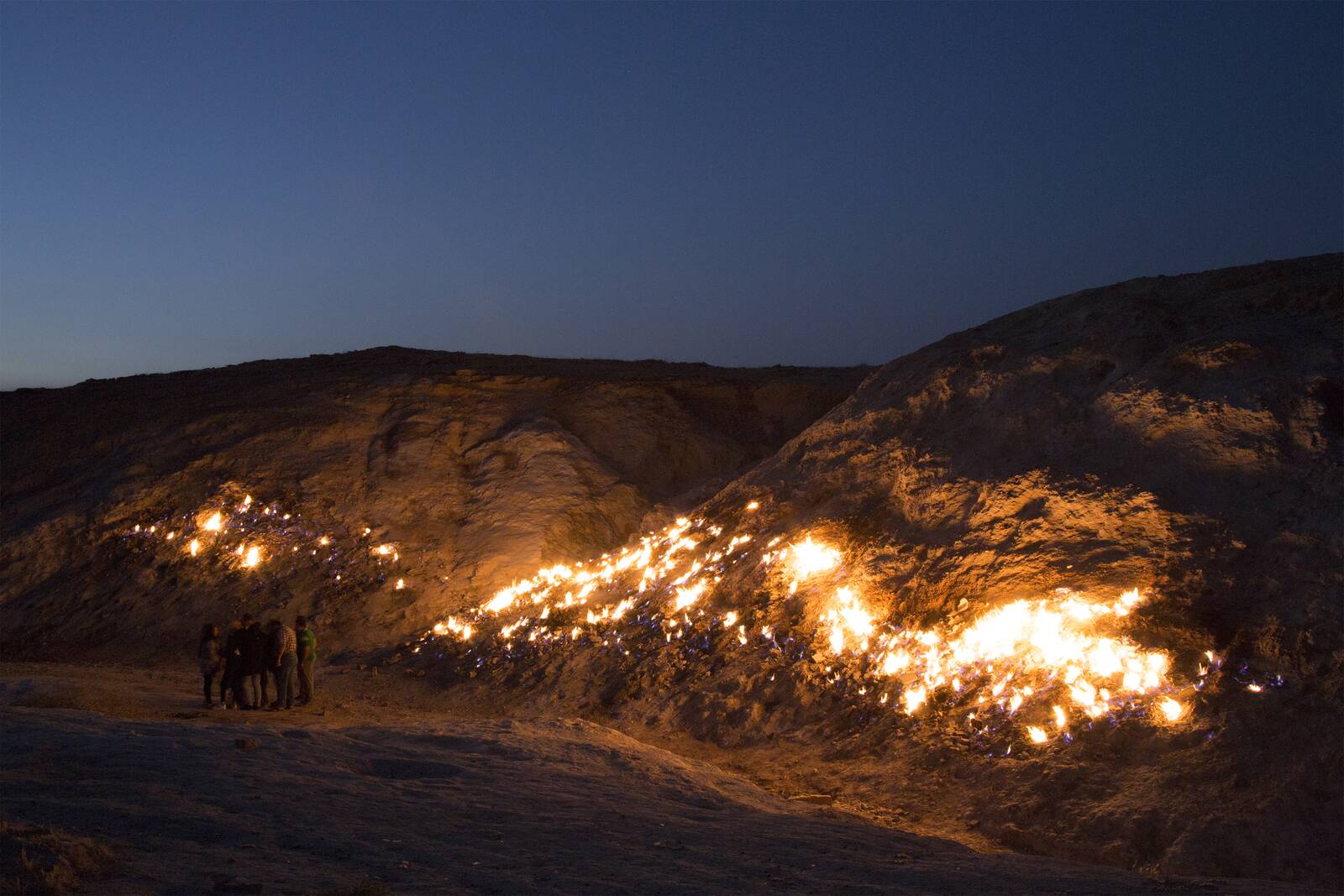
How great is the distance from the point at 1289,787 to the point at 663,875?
14.6ft

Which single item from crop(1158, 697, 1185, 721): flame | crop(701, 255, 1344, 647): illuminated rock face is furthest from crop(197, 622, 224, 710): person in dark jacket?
crop(1158, 697, 1185, 721): flame

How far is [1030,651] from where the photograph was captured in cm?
848

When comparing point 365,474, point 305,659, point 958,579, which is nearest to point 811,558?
point 958,579

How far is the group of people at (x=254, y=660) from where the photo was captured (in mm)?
10516

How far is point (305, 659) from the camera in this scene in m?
10.8

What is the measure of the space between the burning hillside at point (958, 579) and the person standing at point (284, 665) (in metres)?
1.87

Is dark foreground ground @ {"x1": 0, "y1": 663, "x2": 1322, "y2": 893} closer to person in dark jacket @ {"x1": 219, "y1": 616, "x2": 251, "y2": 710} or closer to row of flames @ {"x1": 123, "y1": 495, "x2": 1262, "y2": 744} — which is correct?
row of flames @ {"x1": 123, "y1": 495, "x2": 1262, "y2": 744}

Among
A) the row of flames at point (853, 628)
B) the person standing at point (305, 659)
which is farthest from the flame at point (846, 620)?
the person standing at point (305, 659)

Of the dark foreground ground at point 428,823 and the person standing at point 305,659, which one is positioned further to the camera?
the person standing at point 305,659

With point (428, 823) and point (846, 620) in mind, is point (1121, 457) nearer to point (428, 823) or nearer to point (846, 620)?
point (846, 620)

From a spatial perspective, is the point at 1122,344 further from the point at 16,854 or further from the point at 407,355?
→ the point at 407,355

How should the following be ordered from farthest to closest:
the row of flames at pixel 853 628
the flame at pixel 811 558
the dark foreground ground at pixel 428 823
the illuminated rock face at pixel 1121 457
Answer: the flame at pixel 811 558, the illuminated rock face at pixel 1121 457, the row of flames at pixel 853 628, the dark foreground ground at pixel 428 823

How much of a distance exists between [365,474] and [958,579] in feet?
33.0

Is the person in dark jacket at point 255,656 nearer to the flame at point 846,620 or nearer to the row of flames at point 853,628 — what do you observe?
the row of flames at point 853,628
